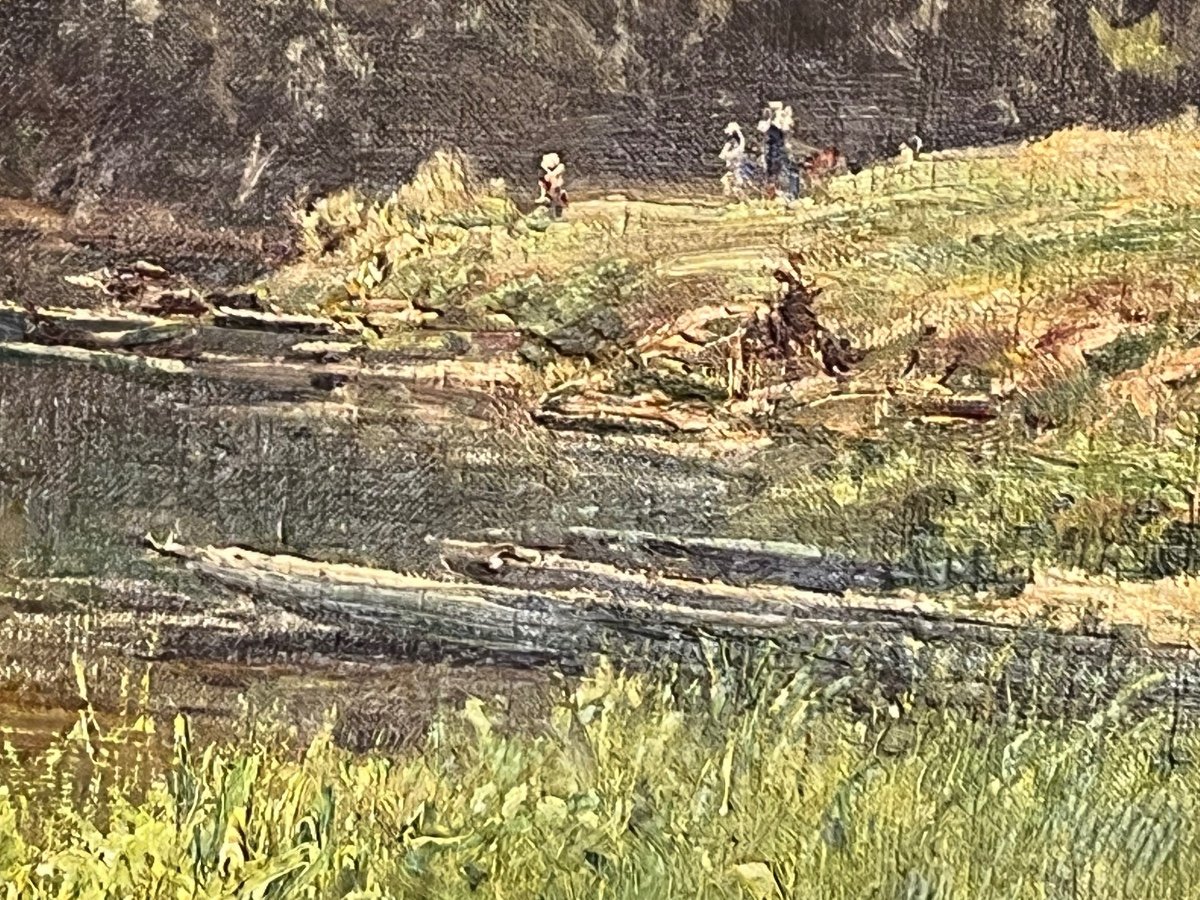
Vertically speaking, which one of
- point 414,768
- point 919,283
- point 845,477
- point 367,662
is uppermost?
point 919,283

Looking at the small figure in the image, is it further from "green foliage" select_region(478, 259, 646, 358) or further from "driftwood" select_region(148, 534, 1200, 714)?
"driftwood" select_region(148, 534, 1200, 714)

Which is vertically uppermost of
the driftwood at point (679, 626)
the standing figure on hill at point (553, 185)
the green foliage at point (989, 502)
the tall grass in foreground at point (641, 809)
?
the standing figure on hill at point (553, 185)

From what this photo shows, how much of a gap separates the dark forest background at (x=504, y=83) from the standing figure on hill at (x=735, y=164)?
2 cm

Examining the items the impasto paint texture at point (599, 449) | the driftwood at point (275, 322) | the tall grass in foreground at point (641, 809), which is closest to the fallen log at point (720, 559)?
the impasto paint texture at point (599, 449)

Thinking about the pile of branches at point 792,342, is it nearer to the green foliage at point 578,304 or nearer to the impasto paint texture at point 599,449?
the impasto paint texture at point 599,449

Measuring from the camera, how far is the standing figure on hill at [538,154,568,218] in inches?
68.7

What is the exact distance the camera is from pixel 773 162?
172 cm

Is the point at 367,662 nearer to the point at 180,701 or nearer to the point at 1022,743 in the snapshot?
the point at 180,701

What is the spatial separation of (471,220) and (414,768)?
783 mm

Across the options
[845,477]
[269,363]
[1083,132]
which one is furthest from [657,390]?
[1083,132]

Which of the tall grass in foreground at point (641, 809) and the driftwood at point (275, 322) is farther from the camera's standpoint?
the driftwood at point (275, 322)

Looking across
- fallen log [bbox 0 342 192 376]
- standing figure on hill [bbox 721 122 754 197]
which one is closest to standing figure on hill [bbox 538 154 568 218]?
standing figure on hill [bbox 721 122 754 197]

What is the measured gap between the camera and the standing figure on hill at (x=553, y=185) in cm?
175

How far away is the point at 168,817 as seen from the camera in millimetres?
1787
